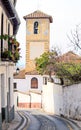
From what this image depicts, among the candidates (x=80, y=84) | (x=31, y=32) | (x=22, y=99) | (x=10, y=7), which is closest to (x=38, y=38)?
(x=31, y=32)

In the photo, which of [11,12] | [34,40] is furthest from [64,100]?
[34,40]

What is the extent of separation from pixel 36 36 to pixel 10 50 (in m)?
58.0

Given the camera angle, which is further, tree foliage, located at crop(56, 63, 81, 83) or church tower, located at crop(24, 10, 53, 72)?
church tower, located at crop(24, 10, 53, 72)

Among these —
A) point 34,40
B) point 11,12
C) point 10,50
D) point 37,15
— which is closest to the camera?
point 10,50

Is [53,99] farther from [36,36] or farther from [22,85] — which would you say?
[36,36]

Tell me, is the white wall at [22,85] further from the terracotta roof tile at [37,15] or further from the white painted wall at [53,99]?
the white painted wall at [53,99]

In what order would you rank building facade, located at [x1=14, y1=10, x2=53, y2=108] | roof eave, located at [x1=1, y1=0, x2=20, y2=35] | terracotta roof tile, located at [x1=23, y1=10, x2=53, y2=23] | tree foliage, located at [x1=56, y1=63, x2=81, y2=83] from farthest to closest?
terracotta roof tile, located at [x1=23, y1=10, x2=53, y2=23]
building facade, located at [x1=14, y1=10, x2=53, y2=108]
tree foliage, located at [x1=56, y1=63, x2=81, y2=83]
roof eave, located at [x1=1, y1=0, x2=20, y2=35]

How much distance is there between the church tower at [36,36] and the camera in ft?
260

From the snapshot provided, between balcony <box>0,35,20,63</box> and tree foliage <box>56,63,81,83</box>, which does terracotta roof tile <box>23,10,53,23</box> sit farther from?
balcony <box>0,35,20,63</box>

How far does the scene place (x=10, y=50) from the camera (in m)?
22.3

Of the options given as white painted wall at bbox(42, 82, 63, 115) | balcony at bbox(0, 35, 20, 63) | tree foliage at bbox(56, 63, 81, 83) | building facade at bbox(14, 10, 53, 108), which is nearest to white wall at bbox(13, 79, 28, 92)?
building facade at bbox(14, 10, 53, 108)

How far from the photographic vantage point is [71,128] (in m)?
23.1

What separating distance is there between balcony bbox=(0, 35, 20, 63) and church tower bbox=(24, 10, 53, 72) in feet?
180

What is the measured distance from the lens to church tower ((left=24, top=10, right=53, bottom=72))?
79.2 meters
